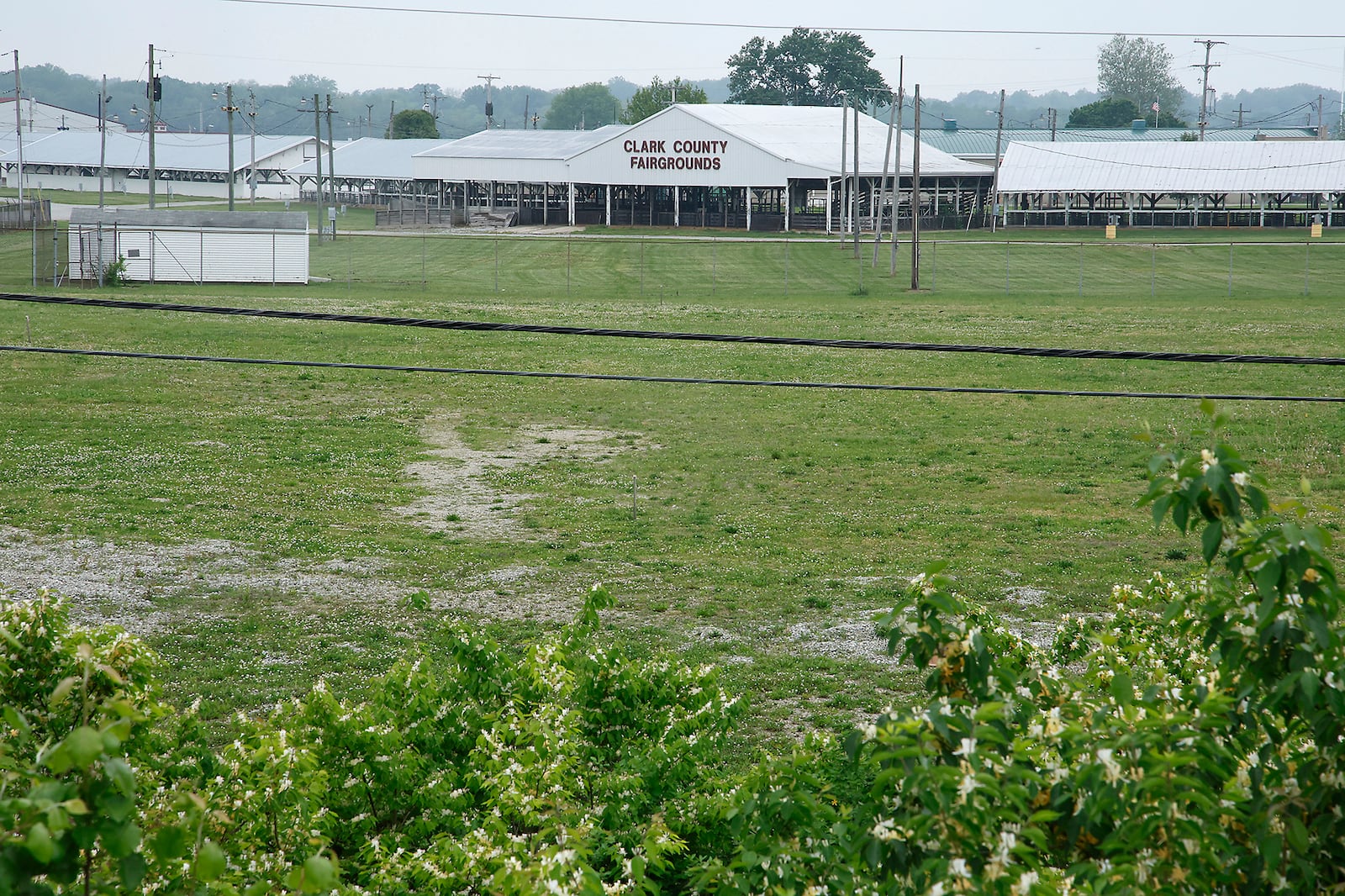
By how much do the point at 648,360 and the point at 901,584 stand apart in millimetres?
16281

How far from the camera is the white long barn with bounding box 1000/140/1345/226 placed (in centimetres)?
7644

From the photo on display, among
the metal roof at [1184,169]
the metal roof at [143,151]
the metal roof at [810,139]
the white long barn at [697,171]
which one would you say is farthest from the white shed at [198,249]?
the metal roof at [143,151]

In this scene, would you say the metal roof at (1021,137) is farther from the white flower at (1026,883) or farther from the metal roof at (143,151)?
the white flower at (1026,883)

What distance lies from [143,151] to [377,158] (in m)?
30.4

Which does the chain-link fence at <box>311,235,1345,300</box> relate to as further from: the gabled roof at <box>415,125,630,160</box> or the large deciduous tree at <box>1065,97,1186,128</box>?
the large deciduous tree at <box>1065,97,1186,128</box>

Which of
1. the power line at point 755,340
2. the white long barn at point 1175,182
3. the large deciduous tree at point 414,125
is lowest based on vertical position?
the power line at point 755,340

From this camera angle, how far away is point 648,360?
28469mm

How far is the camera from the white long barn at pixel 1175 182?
3009 inches

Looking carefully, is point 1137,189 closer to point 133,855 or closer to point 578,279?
point 578,279

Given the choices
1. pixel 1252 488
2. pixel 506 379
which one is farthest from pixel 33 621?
pixel 506 379

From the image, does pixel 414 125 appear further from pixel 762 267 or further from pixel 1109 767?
pixel 1109 767

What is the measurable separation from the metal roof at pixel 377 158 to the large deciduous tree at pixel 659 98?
28142mm

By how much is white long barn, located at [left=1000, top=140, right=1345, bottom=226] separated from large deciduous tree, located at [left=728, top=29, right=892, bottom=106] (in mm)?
64471

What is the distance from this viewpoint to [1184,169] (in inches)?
3086
